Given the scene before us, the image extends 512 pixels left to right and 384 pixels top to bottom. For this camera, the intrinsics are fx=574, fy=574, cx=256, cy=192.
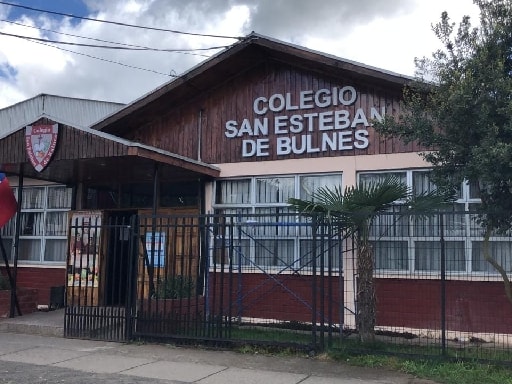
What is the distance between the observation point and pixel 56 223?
14281 millimetres

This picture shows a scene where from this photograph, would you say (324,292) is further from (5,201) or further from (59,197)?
(5,201)

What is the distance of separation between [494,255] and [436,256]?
100cm

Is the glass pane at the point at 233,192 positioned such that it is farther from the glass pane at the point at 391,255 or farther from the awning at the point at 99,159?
the glass pane at the point at 391,255

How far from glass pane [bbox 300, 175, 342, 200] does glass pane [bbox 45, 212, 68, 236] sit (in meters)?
6.17

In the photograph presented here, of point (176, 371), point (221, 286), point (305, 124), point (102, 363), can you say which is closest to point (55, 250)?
point (102, 363)

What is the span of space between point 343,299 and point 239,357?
9.22 ft

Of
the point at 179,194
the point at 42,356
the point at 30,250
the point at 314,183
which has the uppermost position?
the point at 314,183

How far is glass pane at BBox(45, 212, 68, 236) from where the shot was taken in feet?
46.4

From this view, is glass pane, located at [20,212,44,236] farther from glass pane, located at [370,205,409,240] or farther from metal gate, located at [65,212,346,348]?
glass pane, located at [370,205,409,240]

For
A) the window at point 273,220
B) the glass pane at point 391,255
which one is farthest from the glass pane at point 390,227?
the window at point 273,220

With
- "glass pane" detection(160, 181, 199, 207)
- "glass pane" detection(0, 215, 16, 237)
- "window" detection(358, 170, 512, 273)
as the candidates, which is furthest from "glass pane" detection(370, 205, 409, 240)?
"glass pane" detection(0, 215, 16, 237)

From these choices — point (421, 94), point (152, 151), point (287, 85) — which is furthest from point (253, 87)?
point (421, 94)

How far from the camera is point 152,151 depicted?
1029 cm

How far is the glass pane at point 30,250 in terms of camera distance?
1446 centimetres
